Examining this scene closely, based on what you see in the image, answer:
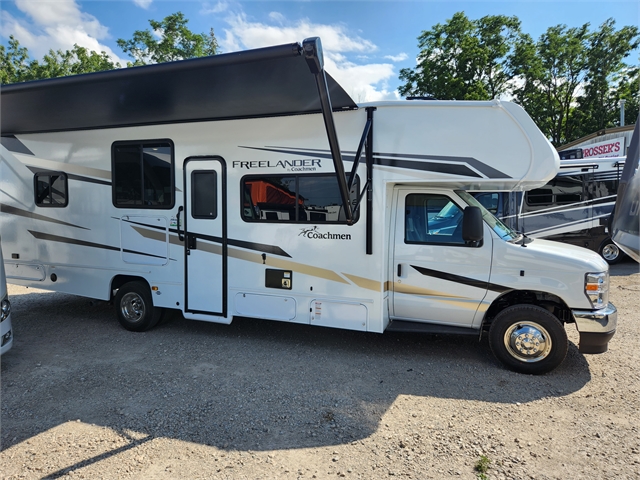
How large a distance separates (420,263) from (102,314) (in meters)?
5.32

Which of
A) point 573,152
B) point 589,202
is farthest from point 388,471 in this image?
point 573,152

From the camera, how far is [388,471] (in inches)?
122

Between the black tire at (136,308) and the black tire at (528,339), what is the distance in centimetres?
448

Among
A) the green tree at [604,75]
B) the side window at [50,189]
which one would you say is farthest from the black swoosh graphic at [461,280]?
the green tree at [604,75]

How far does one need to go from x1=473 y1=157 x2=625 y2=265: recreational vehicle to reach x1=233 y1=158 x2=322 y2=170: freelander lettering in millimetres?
6931

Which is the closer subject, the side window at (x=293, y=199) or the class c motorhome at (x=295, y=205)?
the class c motorhome at (x=295, y=205)

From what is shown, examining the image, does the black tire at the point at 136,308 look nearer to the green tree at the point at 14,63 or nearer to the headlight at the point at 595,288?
the headlight at the point at 595,288

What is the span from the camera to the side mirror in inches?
181

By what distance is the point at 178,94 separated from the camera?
4617 millimetres

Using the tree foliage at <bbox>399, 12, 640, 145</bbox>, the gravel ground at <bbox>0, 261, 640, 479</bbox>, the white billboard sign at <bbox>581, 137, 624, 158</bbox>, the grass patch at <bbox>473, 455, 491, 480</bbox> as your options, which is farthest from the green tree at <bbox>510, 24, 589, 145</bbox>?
the grass patch at <bbox>473, 455, 491, 480</bbox>

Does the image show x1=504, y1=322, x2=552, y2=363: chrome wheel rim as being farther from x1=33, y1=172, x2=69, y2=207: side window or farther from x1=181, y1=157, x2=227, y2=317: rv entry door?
x1=33, y1=172, x2=69, y2=207: side window

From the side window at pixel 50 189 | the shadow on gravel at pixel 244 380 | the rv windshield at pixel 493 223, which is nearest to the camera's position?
the shadow on gravel at pixel 244 380

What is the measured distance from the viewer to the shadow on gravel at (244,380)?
368cm

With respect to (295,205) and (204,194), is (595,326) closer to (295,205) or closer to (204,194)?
(295,205)
